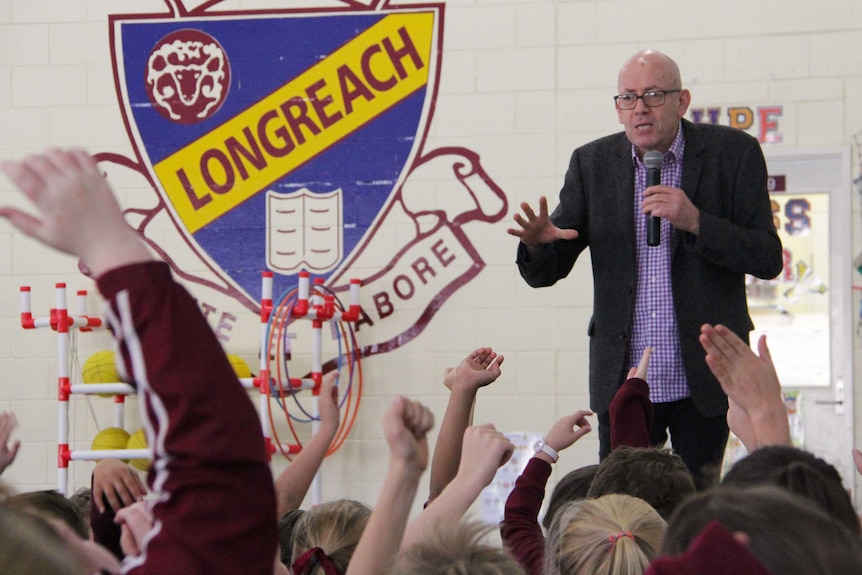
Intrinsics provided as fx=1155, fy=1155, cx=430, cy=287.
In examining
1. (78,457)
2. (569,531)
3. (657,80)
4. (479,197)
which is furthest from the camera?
(479,197)

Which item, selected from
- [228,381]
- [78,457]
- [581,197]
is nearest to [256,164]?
[78,457]

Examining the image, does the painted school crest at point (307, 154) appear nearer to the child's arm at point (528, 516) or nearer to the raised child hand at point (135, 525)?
the child's arm at point (528, 516)

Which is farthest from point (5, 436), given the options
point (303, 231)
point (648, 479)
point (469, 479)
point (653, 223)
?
point (303, 231)

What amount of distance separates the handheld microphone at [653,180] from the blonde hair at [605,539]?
123 cm

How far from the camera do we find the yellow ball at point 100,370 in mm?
5027

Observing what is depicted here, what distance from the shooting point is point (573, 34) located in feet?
17.0

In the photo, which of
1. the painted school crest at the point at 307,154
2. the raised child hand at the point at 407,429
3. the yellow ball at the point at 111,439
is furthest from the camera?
the painted school crest at the point at 307,154

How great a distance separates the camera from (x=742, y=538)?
0.87 meters

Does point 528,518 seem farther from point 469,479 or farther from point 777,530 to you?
point 777,530

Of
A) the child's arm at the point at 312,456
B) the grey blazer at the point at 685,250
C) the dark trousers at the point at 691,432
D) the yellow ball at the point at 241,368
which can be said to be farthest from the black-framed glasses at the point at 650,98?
the yellow ball at the point at 241,368

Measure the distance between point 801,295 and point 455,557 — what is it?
437 cm

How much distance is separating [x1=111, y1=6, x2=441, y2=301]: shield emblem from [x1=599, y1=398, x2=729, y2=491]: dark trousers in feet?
8.05

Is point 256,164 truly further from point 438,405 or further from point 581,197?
point 581,197

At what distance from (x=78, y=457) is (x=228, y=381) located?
4.20m
